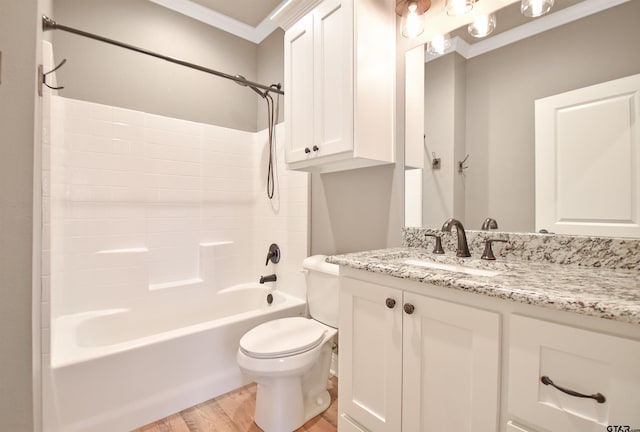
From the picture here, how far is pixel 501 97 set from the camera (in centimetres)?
129

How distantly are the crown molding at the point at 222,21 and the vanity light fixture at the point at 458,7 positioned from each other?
5.05ft

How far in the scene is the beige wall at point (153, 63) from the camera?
2.01m

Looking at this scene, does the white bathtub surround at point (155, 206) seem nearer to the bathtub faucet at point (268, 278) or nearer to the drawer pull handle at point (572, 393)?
the bathtub faucet at point (268, 278)

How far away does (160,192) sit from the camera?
2260mm

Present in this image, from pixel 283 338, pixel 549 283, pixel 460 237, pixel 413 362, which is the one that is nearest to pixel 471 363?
pixel 413 362

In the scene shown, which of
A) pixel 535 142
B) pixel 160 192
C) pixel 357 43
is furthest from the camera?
pixel 160 192

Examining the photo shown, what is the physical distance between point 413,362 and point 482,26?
1.46m

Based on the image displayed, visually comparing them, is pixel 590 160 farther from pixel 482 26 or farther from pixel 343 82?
A: pixel 343 82

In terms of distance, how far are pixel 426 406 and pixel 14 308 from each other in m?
1.28

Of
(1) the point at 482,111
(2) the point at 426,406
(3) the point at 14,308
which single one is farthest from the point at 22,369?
(1) the point at 482,111

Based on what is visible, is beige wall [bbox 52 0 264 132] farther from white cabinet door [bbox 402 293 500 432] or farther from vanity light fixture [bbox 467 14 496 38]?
white cabinet door [bbox 402 293 500 432]

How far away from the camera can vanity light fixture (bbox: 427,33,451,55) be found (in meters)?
1.44

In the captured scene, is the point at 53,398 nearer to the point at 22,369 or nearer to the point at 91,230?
the point at 22,369

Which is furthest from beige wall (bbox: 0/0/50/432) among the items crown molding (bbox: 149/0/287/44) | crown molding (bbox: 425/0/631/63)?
crown molding (bbox: 149/0/287/44)
